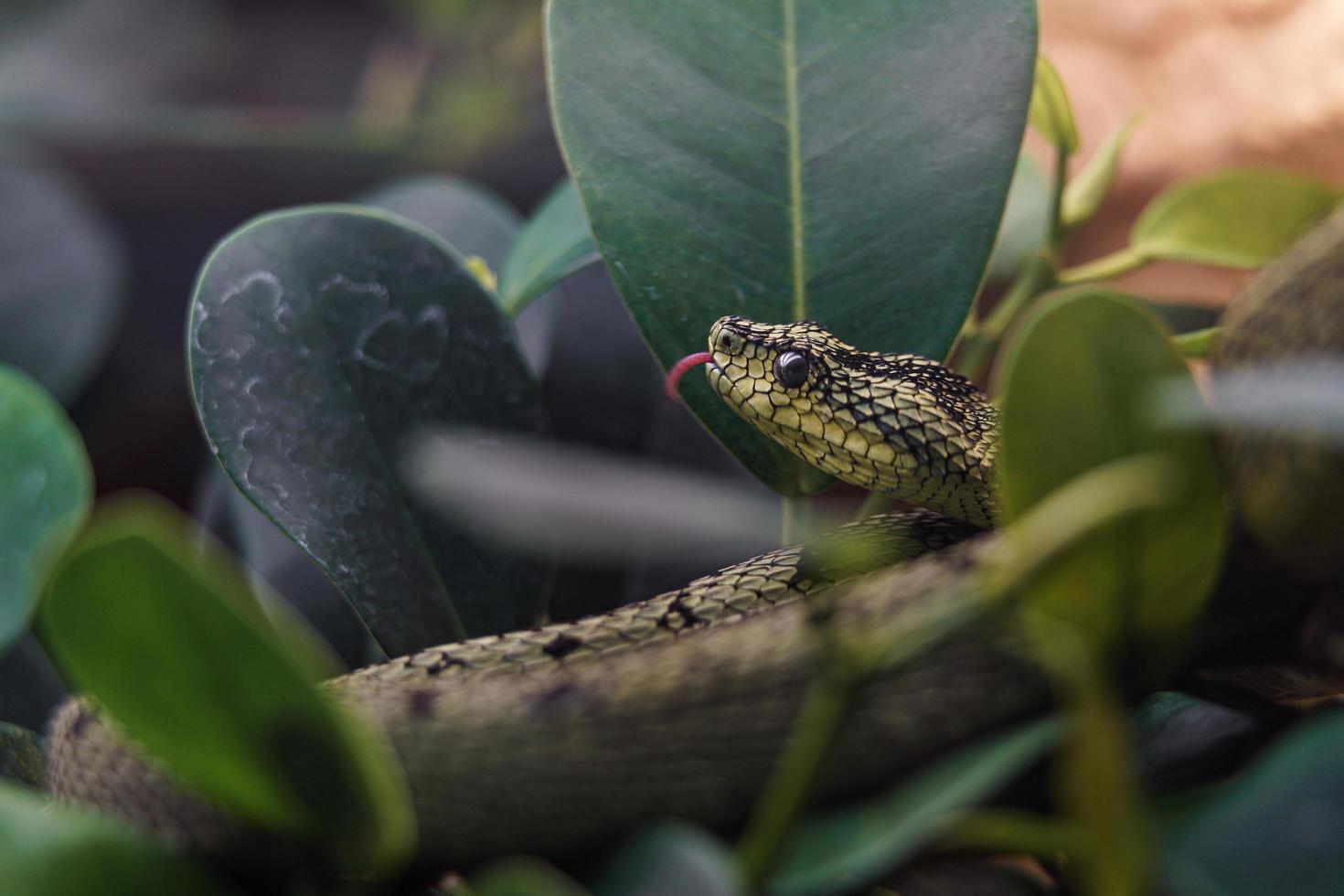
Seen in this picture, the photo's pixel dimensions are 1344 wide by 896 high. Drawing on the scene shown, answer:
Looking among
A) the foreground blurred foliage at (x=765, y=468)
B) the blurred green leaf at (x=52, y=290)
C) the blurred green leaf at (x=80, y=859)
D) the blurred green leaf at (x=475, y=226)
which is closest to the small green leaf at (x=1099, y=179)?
the foreground blurred foliage at (x=765, y=468)

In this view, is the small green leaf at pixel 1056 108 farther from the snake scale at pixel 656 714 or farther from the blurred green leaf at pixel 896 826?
the blurred green leaf at pixel 896 826

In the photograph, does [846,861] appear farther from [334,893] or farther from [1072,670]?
[334,893]

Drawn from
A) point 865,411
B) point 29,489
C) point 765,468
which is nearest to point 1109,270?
point 865,411

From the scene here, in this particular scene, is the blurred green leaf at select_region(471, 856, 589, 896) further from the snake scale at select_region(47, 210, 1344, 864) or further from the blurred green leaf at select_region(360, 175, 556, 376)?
the blurred green leaf at select_region(360, 175, 556, 376)

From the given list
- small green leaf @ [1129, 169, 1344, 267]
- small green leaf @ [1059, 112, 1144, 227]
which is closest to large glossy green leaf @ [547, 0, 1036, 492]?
small green leaf @ [1059, 112, 1144, 227]

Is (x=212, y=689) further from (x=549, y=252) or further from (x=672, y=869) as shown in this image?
(x=549, y=252)
